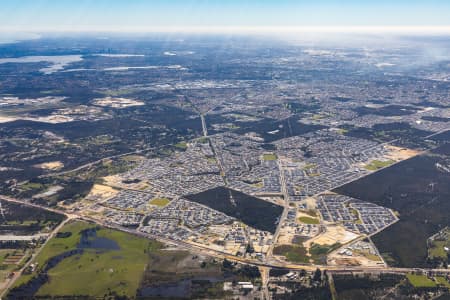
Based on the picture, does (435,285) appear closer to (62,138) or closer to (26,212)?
(26,212)

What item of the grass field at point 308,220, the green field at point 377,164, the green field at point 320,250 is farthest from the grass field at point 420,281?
the green field at point 377,164

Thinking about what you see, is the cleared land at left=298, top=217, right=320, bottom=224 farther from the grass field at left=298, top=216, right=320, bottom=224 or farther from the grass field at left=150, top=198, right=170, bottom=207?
the grass field at left=150, top=198, right=170, bottom=207

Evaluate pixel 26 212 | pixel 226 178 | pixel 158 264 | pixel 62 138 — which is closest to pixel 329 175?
pixel 226 178

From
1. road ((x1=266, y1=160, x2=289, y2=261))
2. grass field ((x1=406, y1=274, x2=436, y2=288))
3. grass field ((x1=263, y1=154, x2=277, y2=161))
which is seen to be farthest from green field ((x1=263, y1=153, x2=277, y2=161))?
grass field ((x1=406, y1=274, x2=436, y2=288))

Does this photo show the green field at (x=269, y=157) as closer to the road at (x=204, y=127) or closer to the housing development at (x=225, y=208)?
the housing development at (x=225, y=208)

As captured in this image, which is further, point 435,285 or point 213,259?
point 213,259

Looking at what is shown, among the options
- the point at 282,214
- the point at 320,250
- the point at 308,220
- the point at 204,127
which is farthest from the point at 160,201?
the point at 204,127

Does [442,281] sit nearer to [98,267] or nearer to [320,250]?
[320,250]
